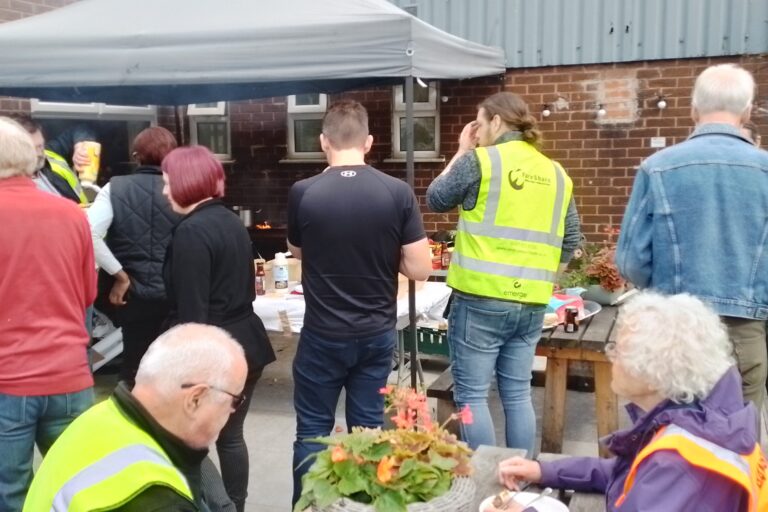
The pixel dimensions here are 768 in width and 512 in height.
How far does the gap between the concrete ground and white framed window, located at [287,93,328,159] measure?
251 centimetres

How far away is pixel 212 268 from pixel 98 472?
154cm

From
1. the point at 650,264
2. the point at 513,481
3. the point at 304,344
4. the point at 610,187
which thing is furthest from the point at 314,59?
the point at 610,187

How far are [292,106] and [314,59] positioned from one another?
3558 millimetres

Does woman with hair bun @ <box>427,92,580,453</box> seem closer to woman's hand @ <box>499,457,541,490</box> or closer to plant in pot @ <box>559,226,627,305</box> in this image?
woman's hand @ <box>499,457,541,490</box>

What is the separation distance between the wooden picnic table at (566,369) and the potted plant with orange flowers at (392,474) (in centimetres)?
210

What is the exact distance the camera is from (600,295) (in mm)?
4711

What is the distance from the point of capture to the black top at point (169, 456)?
4.53ft

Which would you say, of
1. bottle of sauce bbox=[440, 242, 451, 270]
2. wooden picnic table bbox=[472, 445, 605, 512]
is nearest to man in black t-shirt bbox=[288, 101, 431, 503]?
wooden picnic table bbox=[472, 445, 605, 512]

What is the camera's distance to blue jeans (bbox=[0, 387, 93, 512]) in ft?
8.57

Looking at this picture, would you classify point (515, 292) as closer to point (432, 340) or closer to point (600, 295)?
point (600, 295)

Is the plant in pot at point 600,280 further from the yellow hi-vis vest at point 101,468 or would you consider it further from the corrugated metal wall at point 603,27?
the yellow hi-vis vest at point 101,468

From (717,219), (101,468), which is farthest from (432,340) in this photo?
(101,468)

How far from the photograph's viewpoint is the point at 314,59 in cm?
425

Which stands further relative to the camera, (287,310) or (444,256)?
(444,256)
